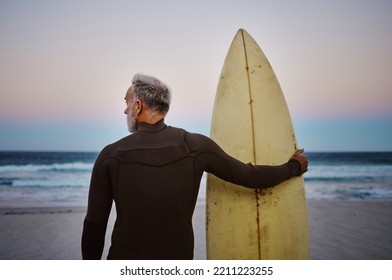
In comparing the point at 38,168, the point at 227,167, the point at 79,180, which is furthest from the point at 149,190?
the point at 38,168

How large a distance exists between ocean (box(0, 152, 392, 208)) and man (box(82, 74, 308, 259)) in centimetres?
622

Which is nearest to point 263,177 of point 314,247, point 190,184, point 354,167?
point 190,184

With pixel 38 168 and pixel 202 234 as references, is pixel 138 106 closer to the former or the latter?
pixel 202 234

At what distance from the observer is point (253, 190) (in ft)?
6.24

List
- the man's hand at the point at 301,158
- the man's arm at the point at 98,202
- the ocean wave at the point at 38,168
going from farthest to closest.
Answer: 1. the ocean wave at the point at 38,168
2. the man's hand at the point at 301,158
3. the man's arm at the point at 98,202

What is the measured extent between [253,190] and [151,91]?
78 cm

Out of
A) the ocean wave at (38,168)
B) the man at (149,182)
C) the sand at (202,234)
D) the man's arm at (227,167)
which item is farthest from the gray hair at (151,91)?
the ocean wave at (38,168)

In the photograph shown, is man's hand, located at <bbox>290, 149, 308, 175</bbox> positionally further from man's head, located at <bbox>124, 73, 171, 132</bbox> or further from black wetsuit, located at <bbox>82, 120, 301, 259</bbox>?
man's head, located at <bbox>124, 73, 171, 132</bbox>

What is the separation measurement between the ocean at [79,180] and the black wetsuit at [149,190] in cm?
622

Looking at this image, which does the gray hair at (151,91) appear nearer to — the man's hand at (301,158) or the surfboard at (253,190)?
the surfboard at (253,190)

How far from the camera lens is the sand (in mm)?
3473

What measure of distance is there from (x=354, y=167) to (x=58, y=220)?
542 inches

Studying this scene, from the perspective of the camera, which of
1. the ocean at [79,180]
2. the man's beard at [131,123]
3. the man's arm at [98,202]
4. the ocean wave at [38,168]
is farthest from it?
the ocean wave at [38,168]

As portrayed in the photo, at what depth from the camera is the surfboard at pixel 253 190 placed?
192cm
